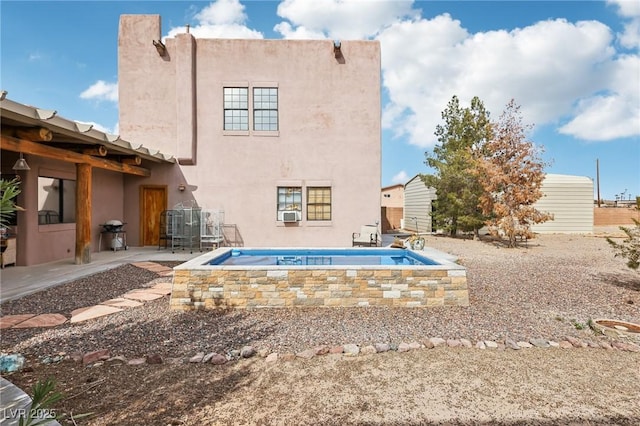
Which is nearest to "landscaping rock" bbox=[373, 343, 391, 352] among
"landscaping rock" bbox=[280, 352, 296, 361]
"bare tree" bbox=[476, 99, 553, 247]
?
"landscaping rock" bbox=[280, 352, 296, 361]

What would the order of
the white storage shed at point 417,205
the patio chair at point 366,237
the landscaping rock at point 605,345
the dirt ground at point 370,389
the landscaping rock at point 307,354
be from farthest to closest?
the white storage shed at point 417,205
the patio chair at point 366,237
the landscaping rock at point 605,345
the landscaping rock at point 307,354
the dirt ground at point 370,389

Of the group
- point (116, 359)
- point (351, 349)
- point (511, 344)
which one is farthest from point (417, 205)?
point (116, 359)

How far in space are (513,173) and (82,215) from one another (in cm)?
1391

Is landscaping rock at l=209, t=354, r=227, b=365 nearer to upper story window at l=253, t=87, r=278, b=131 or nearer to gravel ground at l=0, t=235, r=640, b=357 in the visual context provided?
gravel ground at l=0, t=235, r=640, b=357

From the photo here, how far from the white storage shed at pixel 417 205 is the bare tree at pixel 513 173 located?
5880 millimetres

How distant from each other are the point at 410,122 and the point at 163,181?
1666cm

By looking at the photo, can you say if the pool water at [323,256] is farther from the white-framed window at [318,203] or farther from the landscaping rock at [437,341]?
the landscaping rock at [437,341]

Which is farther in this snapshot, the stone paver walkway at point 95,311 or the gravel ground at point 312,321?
the stone paver walkway at point 95,311

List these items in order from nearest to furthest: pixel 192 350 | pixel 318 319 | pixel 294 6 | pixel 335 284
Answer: pixel 192 350, pixel 318 319, pixel 335 284, pixel 294 6

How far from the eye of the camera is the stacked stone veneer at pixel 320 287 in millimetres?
5043

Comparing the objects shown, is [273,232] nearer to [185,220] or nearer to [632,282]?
[185,220]

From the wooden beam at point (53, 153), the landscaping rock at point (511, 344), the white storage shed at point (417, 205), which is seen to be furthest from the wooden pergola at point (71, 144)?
the white storage shed at point (417, 205)

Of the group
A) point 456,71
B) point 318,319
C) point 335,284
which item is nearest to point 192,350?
point 318,319

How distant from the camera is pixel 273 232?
1188 cm
